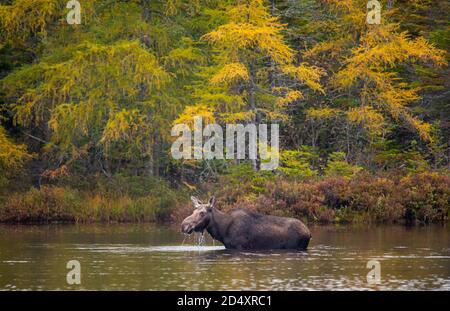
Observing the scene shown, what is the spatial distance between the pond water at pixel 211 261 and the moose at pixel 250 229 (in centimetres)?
53

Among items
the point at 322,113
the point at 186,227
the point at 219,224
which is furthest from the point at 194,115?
the point at 186,227

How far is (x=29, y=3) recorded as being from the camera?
3866 cm

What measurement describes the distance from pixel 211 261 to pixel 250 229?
2782 millimetres

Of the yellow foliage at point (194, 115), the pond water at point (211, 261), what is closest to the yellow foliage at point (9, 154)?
the yellow foliage at point (194, 115)

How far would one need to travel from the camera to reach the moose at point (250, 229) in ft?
82.0

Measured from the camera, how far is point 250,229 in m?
25.1

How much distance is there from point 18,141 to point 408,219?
15.4 meters

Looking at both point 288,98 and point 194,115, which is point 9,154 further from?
point 288,98

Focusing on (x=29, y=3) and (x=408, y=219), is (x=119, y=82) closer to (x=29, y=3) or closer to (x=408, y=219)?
(x=29, y=3)

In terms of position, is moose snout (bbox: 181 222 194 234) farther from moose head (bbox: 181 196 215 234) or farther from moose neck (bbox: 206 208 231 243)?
moose neck (bbox: 206 208 231 243)

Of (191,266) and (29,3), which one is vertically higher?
(29,3)

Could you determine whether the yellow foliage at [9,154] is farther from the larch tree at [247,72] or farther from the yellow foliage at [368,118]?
the yellow foliage at [368,118]

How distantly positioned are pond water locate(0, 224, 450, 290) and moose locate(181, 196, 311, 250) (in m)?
0.53
